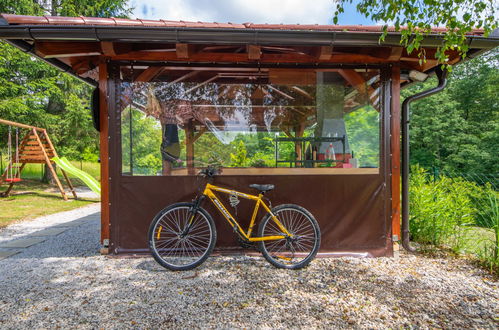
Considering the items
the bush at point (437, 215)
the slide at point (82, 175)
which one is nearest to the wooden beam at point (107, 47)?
the bush at point (437, 215)

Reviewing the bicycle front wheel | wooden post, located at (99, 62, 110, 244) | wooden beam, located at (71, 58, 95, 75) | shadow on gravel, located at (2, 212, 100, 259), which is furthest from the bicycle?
wooden beam, located at (71, 58, 95, 75)

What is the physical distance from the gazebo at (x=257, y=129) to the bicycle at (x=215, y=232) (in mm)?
276

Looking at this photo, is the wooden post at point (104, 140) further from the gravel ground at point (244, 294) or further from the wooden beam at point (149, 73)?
the gravel ground at point (244, 294)

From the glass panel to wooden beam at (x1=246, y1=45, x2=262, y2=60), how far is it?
335 millimetres

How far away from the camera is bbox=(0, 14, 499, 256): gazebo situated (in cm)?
377

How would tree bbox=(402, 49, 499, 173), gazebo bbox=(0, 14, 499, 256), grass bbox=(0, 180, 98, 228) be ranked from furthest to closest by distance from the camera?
tree bbox=(402, 49, 499, 173), grass bbox=(0, 180, 98, 228), gazebo bbox=(0, 14, 499, 256)

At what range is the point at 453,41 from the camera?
9.16ft

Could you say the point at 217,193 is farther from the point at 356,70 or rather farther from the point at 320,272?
the point at 356,70

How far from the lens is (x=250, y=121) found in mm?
4074

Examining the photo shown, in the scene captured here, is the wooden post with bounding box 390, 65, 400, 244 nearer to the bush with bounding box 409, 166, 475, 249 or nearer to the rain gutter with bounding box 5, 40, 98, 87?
the bush with bounding box 409, 166, 475, 249

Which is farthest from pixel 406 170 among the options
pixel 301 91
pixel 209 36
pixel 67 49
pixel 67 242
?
pixel 67 242

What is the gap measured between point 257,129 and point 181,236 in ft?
5.43

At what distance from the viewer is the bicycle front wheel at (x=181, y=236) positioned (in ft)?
11.1

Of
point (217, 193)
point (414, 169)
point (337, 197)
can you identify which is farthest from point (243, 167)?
point (414, 169)
